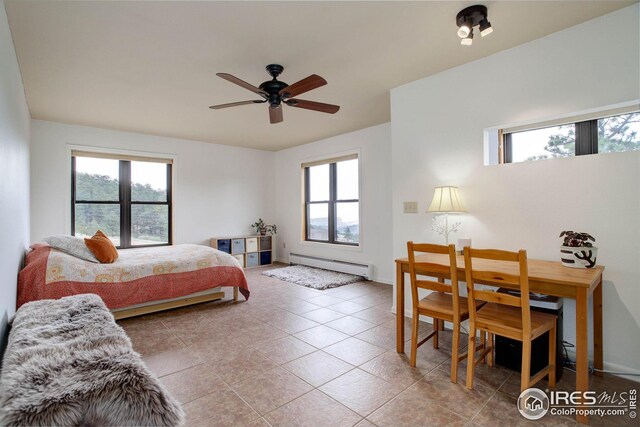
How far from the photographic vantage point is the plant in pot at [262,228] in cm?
672

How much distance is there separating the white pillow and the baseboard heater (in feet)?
11.8

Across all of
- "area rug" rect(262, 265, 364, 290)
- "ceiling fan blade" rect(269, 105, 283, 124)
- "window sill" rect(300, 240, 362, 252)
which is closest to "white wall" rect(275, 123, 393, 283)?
"window sill" rect(300, 240, 362, 252)

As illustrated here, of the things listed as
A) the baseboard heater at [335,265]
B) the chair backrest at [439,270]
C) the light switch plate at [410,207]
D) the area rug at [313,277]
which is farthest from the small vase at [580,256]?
the baseboard heater at [335,265]

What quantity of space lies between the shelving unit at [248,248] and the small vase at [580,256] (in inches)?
204

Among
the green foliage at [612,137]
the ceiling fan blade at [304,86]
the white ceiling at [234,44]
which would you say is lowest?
the green foliage at [612,137]

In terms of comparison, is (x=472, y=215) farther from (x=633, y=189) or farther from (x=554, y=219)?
(x=633, y=189)

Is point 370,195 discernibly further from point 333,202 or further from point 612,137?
point 612,137

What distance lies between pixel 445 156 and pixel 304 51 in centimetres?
163

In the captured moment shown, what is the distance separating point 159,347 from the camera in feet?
8.79

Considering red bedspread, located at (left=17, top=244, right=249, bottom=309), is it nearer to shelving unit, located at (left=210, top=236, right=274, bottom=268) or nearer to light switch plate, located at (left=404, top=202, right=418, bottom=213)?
shelving unit, located at (left=210, top=236, right=274, bottom=268)

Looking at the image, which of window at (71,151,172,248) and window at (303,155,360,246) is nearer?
window at (71,151,172,248)

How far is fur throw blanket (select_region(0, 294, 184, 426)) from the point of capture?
1.09 metres

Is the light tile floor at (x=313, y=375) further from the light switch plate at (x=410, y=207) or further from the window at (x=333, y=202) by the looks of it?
the window at (x=333, y=202)

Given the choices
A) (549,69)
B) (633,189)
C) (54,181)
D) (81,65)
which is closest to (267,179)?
→ (54,181)
